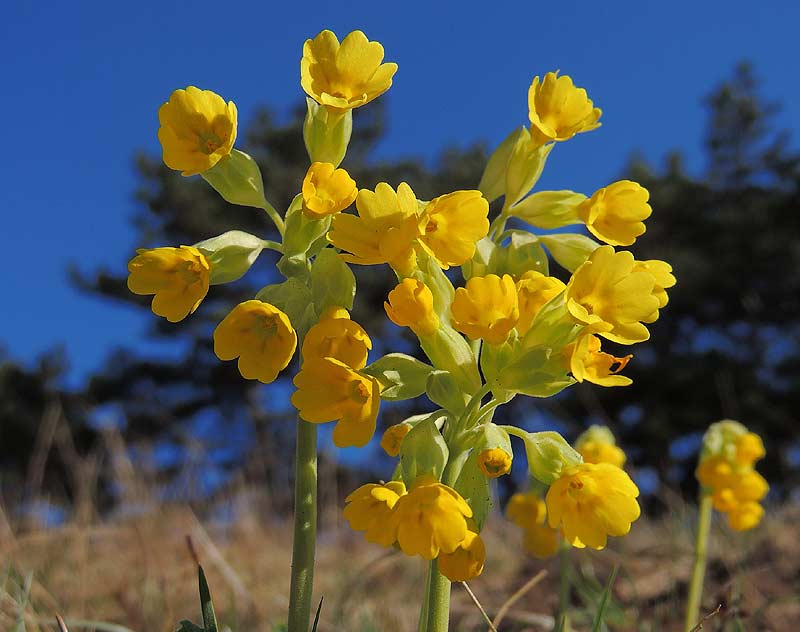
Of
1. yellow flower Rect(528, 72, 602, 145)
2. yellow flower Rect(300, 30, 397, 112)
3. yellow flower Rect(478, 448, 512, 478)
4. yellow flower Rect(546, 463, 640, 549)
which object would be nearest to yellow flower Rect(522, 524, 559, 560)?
yellow flower Rect(546, 463, 640, 549)

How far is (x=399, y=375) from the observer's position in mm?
1128

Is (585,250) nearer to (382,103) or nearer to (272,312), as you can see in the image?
(272,312)

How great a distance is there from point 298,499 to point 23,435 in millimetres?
18854

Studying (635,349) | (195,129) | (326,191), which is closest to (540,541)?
(326,191)

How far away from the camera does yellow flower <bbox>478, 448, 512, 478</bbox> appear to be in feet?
3.34

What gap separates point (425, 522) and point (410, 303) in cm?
26

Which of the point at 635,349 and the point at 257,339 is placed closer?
the point at 257,339

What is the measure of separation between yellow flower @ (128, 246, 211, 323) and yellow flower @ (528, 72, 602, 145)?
540mm

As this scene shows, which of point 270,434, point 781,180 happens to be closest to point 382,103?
point 270,434

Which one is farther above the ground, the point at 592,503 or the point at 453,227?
the point at 453,227

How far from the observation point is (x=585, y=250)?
1.30 m

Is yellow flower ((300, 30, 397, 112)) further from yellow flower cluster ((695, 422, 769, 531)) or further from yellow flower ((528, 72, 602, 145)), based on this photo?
yellow flower cluster ((695, 422, 769, 531))

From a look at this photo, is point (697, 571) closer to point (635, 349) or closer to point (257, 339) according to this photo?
point (257, 339)

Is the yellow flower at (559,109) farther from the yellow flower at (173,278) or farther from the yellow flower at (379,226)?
the yellow flower at (173,278)
